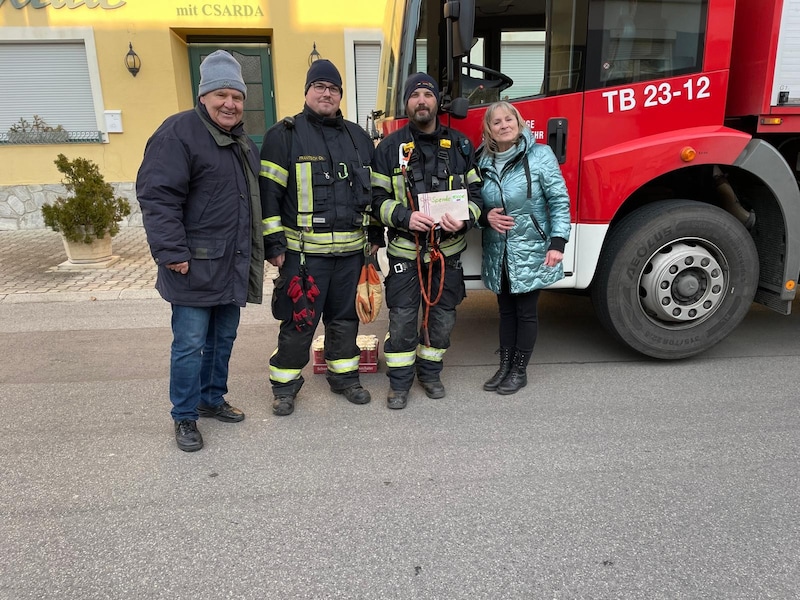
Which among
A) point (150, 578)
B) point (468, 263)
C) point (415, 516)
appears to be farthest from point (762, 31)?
point (150, 578)

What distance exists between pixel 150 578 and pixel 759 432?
298cm

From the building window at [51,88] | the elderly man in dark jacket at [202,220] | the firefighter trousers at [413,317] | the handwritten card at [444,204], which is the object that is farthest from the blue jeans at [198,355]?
the building window at [51,88]

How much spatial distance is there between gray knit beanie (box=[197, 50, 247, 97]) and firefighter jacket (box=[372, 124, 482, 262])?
2.85 ft

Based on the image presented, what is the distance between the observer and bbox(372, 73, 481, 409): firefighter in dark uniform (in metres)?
3.36

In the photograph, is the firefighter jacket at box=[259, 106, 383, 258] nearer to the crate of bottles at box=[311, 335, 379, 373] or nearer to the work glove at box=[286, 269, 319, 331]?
the work glove at box=[286, 269, 319, 331]

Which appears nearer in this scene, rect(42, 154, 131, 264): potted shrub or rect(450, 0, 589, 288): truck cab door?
rect(450, 0, 589, 288): truck cab door

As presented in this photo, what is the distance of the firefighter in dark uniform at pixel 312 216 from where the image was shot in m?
3.29

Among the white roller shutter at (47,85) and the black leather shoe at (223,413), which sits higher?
the white roller shutter at (47,85)

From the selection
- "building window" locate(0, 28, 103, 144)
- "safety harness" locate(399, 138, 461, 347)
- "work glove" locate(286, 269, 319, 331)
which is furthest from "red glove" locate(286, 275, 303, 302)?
"building window" locate(0, 28, 103, 144)

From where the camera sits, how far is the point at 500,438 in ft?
10.6

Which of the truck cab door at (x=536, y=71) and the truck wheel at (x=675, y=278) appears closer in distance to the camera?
the truck cab door at (x=536, y=71)

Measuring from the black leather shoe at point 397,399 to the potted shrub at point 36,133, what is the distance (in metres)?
8.54

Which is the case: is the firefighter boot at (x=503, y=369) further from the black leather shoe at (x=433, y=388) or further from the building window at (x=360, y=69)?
the building window at (x=360, y=69)

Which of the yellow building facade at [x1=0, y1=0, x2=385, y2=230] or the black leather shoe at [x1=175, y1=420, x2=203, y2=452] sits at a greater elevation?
the yellow building facade at [x1=0, y1=0, x2=385, y2=230]
